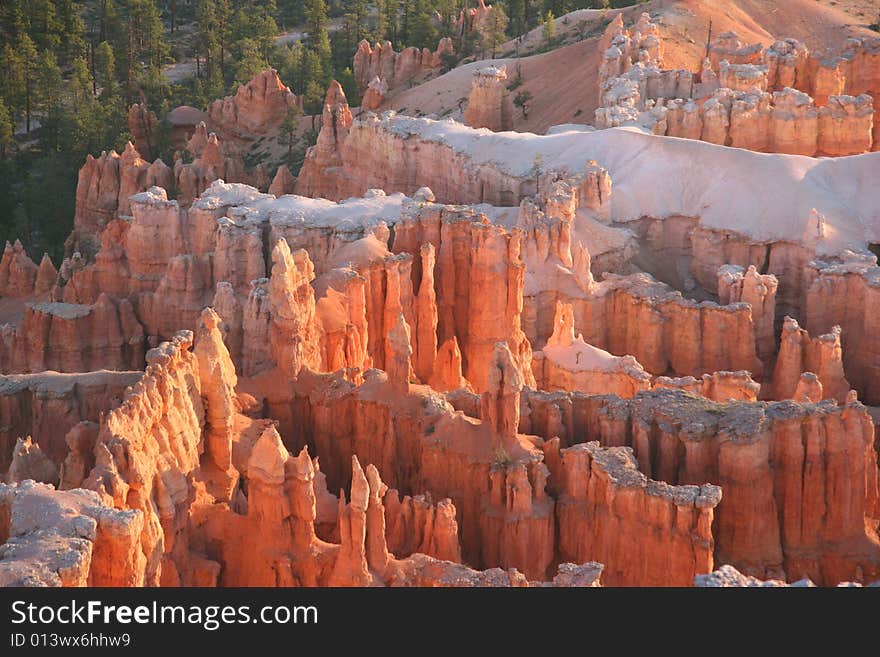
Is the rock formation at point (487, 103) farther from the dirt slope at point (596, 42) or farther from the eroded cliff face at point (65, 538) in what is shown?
the eroded cliff face at point (65, 538)

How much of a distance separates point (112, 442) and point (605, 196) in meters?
27.4

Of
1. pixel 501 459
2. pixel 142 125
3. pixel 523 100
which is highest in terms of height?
pixel 501 459

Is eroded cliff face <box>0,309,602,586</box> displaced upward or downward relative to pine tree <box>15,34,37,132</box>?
upward

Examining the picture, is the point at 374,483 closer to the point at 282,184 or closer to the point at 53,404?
the point at 53,404

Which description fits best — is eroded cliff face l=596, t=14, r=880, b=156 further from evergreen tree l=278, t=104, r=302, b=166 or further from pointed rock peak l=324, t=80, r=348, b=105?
evergreen tree l=278, t=104, r=302, b=166

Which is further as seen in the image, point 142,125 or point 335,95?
point 142,125

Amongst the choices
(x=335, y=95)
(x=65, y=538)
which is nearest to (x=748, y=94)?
(x=335, y=95)

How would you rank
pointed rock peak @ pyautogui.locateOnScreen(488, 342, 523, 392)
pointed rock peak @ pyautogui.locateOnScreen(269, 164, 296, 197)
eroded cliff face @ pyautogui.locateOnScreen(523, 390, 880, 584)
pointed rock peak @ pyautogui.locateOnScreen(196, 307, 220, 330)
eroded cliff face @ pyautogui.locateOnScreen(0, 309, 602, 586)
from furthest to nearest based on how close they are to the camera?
pointed rock peak @ pyautogui.locateOnScreen(269, 164, 296, 197)
pointed rock peak @ pyautogui.locateOnScreen(196, 307, 220, 330)
pointed rock peak @ pyautogui.locateOnScreen(488, 342, 523, 392)
eroded cliff face @ pyautogui.locateOnScreen(523, 390, 880, 584)
eroded cliff face @ pyautogui.locateOnScreen(0, 309, 602, 586)

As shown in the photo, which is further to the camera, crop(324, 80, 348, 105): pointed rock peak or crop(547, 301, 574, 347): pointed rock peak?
crop(324, 80, 348, 105): pointed rock peak

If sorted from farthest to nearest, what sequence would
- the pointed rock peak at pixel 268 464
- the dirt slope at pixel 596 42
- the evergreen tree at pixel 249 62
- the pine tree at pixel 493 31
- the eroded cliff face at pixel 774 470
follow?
the evergreen tree at pixel 249 62, the pine tree at pixel 493 31, the dirt slope at pixel 596 42, the eroded cliff face at pixel 774 470, the pointed rock peak at pixel 268 464

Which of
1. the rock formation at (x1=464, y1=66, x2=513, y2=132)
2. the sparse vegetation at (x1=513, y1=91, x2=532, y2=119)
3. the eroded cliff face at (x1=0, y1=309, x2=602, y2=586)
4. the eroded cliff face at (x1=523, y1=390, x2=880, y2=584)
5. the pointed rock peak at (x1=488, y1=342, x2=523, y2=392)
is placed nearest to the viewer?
the eroded cliff face at (x1=0, y1=309, x2=602, y2=586)

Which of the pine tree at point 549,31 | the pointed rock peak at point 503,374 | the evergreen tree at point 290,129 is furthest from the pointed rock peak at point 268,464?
the pine tree at point 549,31

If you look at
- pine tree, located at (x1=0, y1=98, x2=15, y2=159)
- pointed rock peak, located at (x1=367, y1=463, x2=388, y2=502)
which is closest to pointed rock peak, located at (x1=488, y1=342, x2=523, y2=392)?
pointed rock peak, located at (x1=367, y1=463, x2=388, y2=502)
